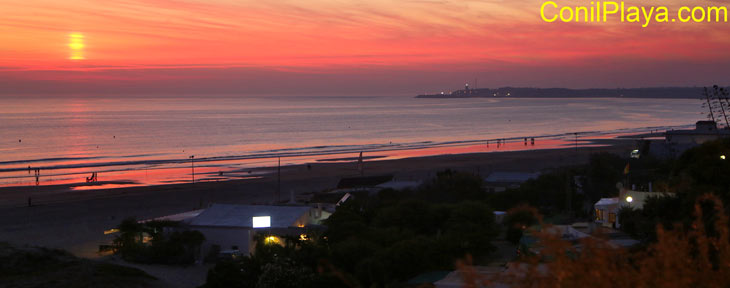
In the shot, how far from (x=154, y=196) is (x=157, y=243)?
14.0 m

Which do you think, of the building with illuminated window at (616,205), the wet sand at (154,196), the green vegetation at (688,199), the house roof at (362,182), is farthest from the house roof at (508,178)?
the green vegetation at (688,199)

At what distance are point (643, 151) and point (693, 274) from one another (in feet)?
145

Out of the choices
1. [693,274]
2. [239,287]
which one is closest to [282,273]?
[239,287]

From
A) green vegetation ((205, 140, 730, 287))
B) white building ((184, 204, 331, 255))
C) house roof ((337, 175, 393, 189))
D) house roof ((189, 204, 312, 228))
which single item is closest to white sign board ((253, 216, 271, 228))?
white building ((184, 204, 331, 255))

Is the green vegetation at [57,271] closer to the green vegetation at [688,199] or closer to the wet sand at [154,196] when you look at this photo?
the wet sand at [154,196]

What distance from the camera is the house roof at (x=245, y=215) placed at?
22203 millimetres

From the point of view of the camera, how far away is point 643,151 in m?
46.4

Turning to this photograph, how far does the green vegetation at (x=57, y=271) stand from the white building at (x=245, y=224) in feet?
10.5

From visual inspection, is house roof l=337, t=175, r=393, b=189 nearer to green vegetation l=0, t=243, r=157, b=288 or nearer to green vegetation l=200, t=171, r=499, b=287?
green vegetation l=200, t=171, r=499, b=287

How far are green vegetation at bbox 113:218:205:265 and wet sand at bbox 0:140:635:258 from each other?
3.90ft

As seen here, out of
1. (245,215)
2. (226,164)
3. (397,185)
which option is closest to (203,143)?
(226,164)

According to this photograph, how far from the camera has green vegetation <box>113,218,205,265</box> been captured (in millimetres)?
21250

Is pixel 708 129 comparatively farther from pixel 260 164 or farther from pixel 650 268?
pixel 650 268

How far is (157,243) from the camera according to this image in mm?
21750
